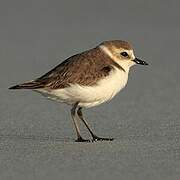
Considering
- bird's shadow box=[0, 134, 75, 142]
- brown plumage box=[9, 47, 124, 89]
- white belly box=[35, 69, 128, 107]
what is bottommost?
bird's shadow box=[0, 134, 75, 142]

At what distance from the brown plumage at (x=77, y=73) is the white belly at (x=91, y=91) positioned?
4 centimetres

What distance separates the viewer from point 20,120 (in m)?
6.59

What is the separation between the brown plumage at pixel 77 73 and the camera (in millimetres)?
5887

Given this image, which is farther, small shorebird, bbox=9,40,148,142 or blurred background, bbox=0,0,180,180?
small shorebird, bbox=9,40,148,142

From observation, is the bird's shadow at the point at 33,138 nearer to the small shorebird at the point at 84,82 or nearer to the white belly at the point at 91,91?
the small shorebird at the point at 84,82

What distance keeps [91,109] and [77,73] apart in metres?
1.31

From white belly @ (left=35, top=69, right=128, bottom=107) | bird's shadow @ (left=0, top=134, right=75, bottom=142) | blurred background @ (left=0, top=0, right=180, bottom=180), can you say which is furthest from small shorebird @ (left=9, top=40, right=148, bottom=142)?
blurred background @ (left=0, top=0, right=180, bottom=180)

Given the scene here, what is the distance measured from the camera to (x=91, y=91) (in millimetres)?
5848

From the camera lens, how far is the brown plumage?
5887mm

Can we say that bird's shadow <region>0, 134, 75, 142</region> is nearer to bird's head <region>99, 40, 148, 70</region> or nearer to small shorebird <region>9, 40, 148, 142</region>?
small shorebird <region>9, 40, 148, 142</region>

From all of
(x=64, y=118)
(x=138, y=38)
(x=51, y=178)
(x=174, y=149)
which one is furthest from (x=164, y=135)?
(x=138, y=38)

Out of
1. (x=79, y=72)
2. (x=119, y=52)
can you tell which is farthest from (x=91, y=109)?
(x=79, y=72)

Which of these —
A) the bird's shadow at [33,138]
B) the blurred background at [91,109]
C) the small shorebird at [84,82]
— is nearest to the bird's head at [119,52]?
the small shorebird at [84,82]

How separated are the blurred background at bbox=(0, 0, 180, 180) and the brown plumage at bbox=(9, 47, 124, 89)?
429 millimetres
